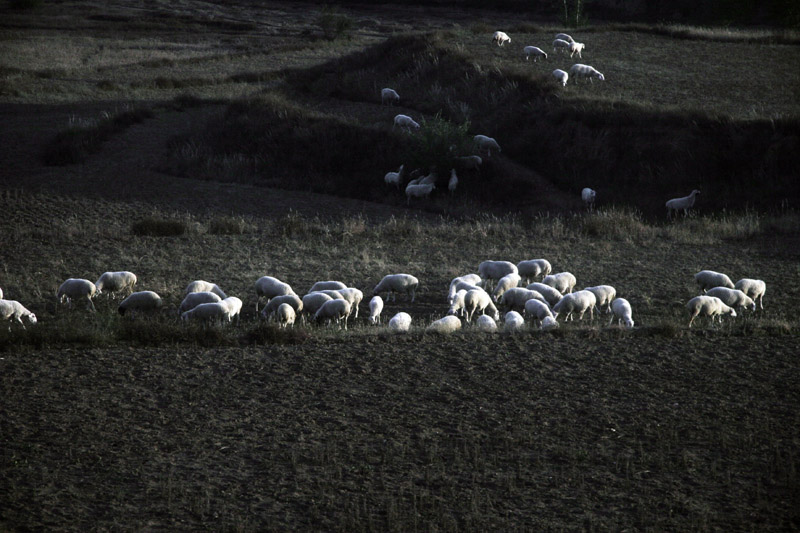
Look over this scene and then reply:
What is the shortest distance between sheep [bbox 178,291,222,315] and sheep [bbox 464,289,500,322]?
152 inches

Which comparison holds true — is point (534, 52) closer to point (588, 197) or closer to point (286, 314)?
point (588, 197)

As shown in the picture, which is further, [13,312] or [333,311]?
[333,311]

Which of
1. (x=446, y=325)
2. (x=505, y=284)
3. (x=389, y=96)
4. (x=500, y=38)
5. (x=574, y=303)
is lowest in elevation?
(x=505, y=284)

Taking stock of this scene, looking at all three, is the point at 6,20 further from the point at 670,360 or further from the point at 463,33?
the point at 670,360

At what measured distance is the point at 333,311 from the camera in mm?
12164

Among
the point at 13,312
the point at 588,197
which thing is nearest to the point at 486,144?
the point at 588,197

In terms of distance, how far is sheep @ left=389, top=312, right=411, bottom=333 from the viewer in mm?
11639

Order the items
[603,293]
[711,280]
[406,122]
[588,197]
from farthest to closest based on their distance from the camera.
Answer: [406,122]
[588,197]
[711,280]
[603,293]

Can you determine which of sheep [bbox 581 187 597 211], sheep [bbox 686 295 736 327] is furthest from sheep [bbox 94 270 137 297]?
sheep [bbox 581 187 597 211]

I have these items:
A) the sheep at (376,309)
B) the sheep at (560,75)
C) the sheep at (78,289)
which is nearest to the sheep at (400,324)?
the sheep at (376,309)

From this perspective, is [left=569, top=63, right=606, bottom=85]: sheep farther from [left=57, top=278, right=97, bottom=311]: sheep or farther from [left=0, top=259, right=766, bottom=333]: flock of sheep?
[left=57, top=278, right=97, bottom=311]: sheep

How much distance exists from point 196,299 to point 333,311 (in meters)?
2.19

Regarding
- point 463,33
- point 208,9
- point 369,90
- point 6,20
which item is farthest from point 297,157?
point 208,9

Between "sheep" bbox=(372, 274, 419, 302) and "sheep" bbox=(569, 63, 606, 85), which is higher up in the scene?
"sheep" bbox=(569, 63, 606, 85)
